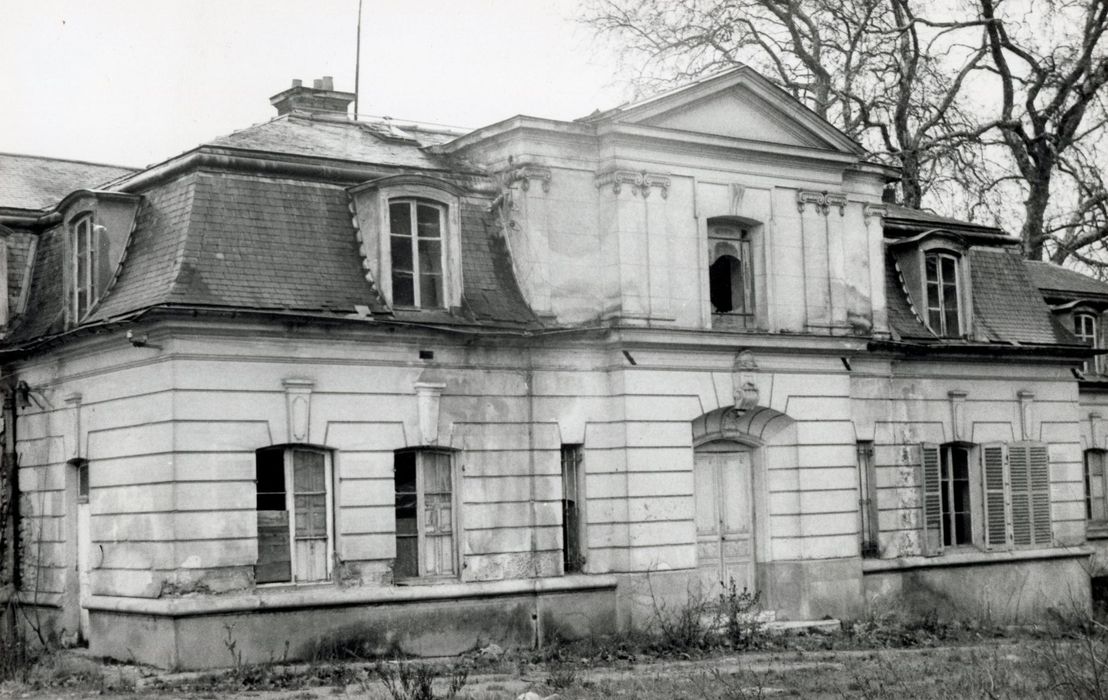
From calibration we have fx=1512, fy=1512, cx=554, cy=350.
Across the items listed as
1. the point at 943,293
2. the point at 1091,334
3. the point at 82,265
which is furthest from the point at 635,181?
the point at 1091,334

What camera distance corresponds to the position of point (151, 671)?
17.6m

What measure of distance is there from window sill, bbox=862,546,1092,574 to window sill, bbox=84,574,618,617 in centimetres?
528

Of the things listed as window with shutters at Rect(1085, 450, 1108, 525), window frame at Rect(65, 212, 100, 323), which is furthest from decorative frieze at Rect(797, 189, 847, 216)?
window frame at Rect(65, 212, 100, 323)

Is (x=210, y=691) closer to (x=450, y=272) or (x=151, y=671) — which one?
(x=151, y=671)

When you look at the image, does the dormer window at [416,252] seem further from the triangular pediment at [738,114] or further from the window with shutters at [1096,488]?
the window with shutters at [1096,488]

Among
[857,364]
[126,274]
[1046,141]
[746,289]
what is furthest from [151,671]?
[1046,141]

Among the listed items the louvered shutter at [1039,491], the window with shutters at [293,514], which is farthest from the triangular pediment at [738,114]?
the louvered shutter at [1039,491]

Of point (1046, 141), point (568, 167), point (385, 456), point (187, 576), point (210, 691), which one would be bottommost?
point (210, 691)

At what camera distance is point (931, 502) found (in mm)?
24953

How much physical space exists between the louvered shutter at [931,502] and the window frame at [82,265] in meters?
13.4

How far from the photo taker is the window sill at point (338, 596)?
699 inches

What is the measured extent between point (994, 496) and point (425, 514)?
10.7 m

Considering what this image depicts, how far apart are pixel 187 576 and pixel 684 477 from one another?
726cm

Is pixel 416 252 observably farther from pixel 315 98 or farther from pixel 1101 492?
pixel 1101 492
